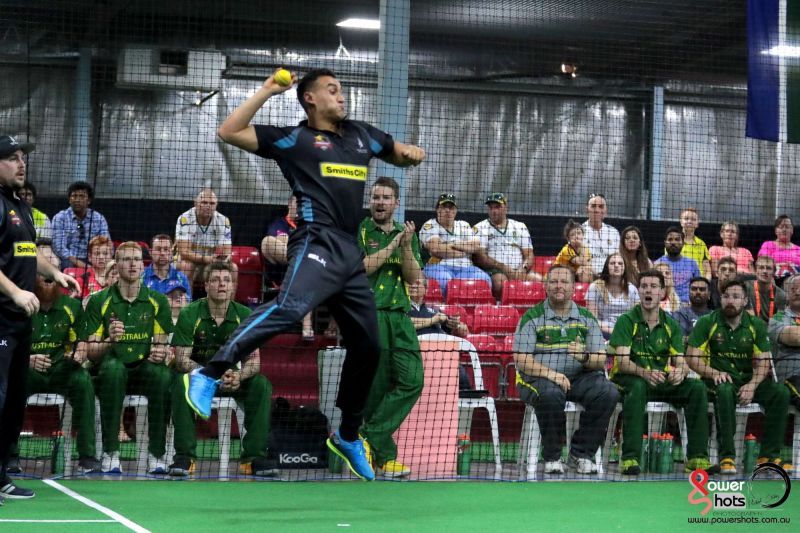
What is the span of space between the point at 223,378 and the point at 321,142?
2.46 metres

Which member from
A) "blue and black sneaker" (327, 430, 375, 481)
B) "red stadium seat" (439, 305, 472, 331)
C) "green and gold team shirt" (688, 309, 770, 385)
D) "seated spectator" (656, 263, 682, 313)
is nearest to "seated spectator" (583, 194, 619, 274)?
"seated spectator" (656, 263, 682, 313)

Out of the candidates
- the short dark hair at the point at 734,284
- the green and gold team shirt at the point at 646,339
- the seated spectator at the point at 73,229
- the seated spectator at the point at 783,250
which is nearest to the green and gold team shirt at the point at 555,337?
the green and gold team shirt at the point at 646,339

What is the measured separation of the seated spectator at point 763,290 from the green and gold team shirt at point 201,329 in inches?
202

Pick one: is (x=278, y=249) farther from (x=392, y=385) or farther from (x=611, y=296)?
(x=611, y=296)

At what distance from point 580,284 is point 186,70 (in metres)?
6.22

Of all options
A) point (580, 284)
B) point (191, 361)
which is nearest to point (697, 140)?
point (580, 284)

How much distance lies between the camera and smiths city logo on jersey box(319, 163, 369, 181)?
214 inches

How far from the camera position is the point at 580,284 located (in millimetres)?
10625

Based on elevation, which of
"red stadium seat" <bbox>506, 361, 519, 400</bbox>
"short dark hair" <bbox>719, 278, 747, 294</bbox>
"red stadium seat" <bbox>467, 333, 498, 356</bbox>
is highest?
"short dark hair" <bbox>719, 278, 747, 294</bbox>

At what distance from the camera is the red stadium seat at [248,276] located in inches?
430

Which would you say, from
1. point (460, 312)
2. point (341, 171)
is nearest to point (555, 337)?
point (460, 312)

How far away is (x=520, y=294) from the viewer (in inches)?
408

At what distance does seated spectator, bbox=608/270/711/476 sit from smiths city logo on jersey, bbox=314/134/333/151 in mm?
3366

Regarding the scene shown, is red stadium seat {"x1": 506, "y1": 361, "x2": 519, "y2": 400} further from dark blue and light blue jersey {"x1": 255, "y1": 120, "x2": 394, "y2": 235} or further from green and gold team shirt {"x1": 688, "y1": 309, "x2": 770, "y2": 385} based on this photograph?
dark blue and light blue jersey {"x1": 255, "y1": 120, "x2": 394, "y2": 235}
